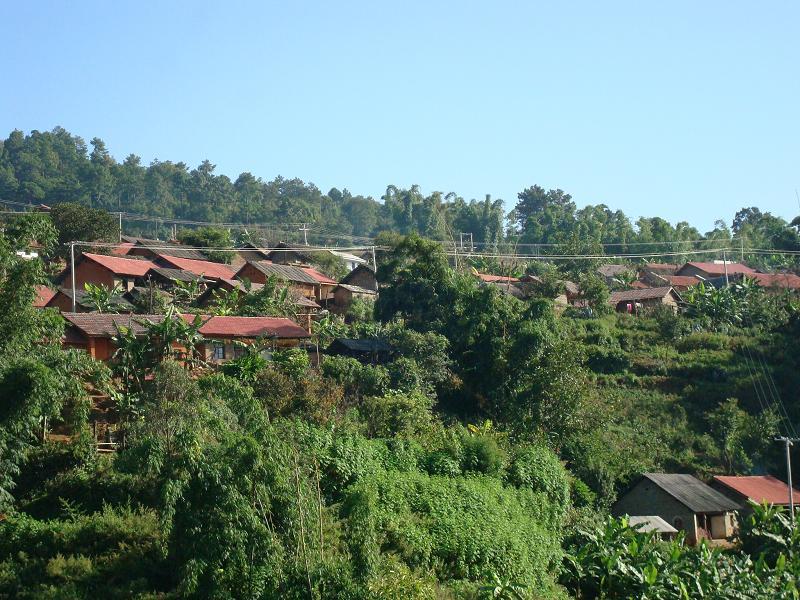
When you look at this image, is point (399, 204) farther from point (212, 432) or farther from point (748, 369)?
point (212, 432)

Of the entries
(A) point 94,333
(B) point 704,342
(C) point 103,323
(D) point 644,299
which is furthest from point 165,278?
(D) point 644,299

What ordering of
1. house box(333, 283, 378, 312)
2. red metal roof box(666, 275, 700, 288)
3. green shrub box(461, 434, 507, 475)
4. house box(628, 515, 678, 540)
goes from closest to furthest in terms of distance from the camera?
green shrub box(461, 434, 507, 475) → house box(628, 515, 678, 540) → house box(333, 283, 378, 312) → red metal roof box(666, 275, 700, 288)

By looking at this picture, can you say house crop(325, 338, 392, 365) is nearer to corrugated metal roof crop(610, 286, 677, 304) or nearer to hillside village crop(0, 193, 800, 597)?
hillside village crop(0, 193, 800, 597)

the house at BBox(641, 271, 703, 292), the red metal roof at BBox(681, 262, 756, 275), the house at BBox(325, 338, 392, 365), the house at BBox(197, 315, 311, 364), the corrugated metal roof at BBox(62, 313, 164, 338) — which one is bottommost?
the house at BBox(325, 338, 392, 365)

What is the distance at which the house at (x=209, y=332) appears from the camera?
27516 millimetres

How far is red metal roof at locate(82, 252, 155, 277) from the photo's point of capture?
39.5 metres

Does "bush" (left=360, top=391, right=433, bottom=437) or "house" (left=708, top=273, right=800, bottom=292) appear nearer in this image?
"bush" (left=360, top=391, right=433, bottom=437)

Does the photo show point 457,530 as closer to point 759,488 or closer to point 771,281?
point 759,488

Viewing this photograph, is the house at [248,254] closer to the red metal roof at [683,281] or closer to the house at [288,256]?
the house at [288,256]

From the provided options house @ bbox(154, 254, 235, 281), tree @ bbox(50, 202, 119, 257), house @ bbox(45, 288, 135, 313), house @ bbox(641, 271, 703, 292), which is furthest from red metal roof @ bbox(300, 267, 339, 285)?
house @ bbox(641, 271, 703, 292)

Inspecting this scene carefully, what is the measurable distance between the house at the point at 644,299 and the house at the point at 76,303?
24.3m

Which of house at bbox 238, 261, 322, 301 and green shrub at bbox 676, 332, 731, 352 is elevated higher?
house at bbox 238, 261, 322, 301

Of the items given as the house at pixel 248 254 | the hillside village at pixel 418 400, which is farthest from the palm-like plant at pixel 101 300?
the house at pixel 248 254

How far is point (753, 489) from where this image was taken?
97.6 ft
